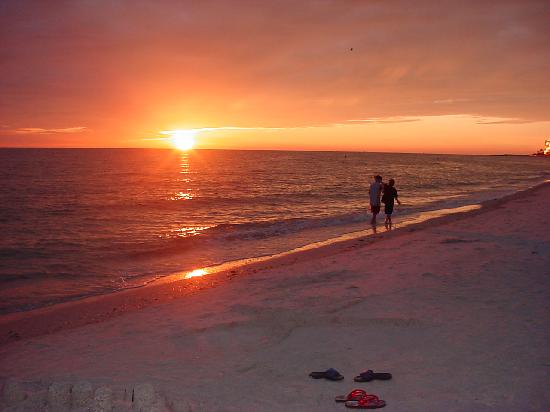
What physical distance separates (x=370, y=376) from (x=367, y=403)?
672mm

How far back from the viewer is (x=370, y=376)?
539cm

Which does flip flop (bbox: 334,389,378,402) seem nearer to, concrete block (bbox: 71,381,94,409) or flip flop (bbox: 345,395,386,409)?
flip flop (bbox: 345,395,386,409)

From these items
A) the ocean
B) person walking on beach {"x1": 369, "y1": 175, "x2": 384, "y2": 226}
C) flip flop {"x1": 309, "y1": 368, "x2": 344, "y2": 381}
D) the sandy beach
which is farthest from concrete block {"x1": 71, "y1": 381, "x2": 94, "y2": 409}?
person walking on beach {"x1": 369, "y1": 175, "x2": 384, "y2": 226}

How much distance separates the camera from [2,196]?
3856 cm

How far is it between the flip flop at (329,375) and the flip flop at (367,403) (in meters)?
0.63

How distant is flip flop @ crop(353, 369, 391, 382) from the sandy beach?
3.0 inches

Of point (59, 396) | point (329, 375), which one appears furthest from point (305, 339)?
point (59, 396)

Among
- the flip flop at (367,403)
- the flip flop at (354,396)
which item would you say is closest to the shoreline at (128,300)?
the flip flop at (354,396)

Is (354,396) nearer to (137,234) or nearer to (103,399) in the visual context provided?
(103,399)

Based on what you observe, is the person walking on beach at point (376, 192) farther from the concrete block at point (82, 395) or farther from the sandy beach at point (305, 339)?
the concrete block at point (82, 395)

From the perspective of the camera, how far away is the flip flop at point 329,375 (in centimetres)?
543

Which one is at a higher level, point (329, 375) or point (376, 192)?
point (376, 192)

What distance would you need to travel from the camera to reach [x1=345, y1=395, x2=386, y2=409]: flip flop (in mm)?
4706

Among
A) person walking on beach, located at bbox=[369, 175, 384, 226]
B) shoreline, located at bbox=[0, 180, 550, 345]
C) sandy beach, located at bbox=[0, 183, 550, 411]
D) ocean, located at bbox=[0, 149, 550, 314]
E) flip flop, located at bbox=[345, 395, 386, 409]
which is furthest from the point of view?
person walking on beach, located at bbox=[369, 175, 384, 226]
